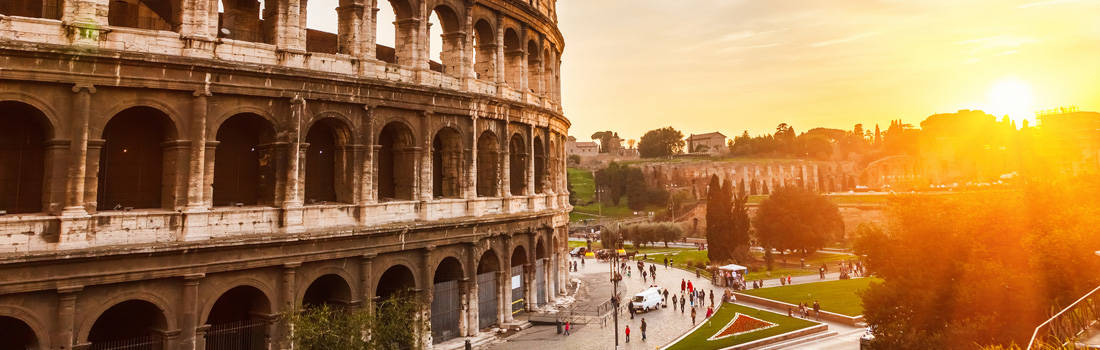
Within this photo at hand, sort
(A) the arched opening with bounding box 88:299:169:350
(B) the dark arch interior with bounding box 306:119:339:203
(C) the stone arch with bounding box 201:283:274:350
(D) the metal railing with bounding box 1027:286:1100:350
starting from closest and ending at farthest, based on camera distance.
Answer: (D) the metal railing with bounding box 1027:286:1100:350
(A) the arched opening with bounding box 88:299:169:350
(C) the stone arch with bounding box 201:283:274:350
(B) the dark arch interior with bounding box 306:119:339:203

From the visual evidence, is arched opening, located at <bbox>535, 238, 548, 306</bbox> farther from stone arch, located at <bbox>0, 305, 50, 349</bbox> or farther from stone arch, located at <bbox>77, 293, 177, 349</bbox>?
stone arch, located at <bbox>0, 305, 50, 349</bbox>

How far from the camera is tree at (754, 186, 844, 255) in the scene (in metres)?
50.6

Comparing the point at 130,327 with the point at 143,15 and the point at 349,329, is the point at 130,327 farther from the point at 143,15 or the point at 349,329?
the point at 143,15

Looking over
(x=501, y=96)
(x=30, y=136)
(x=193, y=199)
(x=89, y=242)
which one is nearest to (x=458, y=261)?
(x=501, y=96)

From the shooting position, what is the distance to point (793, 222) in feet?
165

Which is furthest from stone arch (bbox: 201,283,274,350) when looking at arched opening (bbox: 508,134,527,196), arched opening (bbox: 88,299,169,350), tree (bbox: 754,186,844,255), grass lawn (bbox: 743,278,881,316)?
tree (bbox: 754,186,844,255)


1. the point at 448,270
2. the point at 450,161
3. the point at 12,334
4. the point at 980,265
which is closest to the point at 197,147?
the point at 12,334

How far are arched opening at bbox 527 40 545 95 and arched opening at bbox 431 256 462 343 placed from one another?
30.9 ft

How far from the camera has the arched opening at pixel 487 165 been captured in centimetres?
2311

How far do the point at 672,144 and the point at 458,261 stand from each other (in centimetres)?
12605

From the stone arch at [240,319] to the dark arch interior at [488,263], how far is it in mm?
8135

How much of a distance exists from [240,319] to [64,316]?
4.34 metres

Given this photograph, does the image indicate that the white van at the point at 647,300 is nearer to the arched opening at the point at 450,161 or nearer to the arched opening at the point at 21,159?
the arched opening at the point at 450,161

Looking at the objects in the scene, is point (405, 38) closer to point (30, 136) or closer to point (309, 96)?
point (309, 96)
